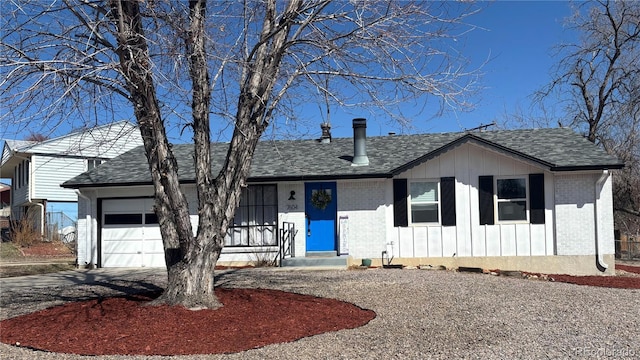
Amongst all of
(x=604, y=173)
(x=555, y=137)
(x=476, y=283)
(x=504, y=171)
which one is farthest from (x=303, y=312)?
(x=555, y=137)

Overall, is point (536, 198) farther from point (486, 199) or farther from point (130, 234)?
point (130, 234)

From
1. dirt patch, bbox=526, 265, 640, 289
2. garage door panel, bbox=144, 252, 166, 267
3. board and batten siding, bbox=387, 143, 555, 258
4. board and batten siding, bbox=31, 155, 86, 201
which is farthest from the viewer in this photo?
board and batten siding, bbox=31, 155, 86, 201

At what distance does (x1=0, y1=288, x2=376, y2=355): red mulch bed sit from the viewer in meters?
7.05

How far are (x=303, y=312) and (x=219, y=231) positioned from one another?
179 cm

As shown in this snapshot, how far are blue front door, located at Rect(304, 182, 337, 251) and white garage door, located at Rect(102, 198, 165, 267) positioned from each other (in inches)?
188

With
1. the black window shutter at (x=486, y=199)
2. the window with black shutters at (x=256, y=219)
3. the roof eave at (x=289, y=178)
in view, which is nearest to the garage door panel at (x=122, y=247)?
the roof eave at (x=289, y=178)

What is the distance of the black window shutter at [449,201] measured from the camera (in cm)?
1620

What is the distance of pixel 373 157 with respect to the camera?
697 inches

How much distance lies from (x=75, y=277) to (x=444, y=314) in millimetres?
10492

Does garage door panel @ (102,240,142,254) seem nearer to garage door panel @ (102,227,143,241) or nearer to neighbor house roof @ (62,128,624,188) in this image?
garage door panel @ (102,227,143,241)

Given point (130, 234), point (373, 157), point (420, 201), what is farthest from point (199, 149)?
point (130, 234)

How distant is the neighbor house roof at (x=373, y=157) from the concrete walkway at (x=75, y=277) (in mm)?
2606

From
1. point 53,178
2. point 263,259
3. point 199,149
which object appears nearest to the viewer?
point 199,149

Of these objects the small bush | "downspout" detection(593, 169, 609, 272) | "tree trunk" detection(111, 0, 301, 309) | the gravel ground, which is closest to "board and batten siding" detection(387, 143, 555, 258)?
"downspout" detection(593, 169, 609, 272)
